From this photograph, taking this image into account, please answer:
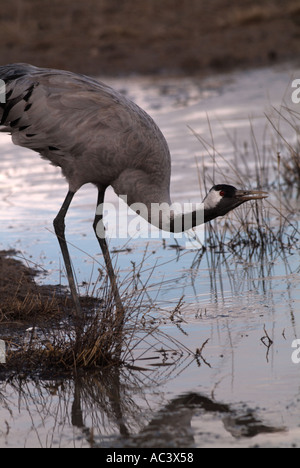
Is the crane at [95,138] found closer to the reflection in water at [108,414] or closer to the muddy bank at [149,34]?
the reflection in water at [108,414]

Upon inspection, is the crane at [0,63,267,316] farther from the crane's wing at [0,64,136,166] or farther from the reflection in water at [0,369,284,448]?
the reflection in water at [0,369,284,448]

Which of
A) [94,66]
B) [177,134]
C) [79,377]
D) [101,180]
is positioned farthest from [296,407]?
[94,66]

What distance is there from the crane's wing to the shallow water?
25.7 inches

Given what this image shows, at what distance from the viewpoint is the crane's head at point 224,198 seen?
527 centimetres

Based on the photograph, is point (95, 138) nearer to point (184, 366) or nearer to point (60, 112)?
point (60, 112)

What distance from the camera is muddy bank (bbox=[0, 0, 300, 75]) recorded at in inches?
627

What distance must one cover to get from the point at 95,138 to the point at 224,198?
0.85 m

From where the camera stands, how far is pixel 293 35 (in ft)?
56.4

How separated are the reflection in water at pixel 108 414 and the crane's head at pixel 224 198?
1254 millimetres

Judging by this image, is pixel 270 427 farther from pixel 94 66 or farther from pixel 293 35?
pixel 293 35

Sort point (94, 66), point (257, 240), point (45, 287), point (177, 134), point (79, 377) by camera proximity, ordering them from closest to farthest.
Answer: point (79, 377), point (45, 287), point (257, 240), point (177, 134), point (94, 66)

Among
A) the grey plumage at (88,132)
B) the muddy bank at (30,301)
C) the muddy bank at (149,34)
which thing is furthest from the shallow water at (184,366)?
the muddy bank at (149,34)

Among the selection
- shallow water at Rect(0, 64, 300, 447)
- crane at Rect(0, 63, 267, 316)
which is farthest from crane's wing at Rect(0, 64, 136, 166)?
shallow water at Rect(0, 64, 300, 447)
